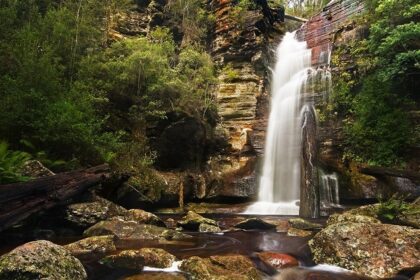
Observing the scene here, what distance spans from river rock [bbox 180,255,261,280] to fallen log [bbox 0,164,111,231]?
13.2ft

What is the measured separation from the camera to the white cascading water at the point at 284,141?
62.8 feet

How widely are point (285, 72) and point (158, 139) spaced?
42.0 ft

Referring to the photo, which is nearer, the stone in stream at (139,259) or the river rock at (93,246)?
the stone in stream at (139,259)

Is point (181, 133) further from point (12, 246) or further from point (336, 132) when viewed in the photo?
point (12, 246)

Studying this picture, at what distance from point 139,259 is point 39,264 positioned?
7.53 feet

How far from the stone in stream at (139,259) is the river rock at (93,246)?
0.72m

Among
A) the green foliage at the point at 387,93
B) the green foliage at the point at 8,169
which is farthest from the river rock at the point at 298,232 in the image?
the green foliage at the point at 387,93

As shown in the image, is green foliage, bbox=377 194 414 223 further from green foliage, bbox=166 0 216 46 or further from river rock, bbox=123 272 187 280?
green foliage, bbox=166 0 216 46

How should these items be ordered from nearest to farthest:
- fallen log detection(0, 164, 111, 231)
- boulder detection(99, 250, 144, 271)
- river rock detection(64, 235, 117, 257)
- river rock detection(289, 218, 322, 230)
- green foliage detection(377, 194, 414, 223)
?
boulder detection(99, 250, 144, 271), fallen log detection(0, 164, 111, 231), river rock detection(64, 235, 117, 257), green foliage detection(377, 194, 414, 223), river rock detection(289, 218, 322, 230)

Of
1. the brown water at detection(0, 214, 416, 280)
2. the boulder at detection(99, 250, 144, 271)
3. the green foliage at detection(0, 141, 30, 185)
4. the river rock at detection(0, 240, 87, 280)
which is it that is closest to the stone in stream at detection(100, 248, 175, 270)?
the boulder at detection(99, 250, 144, 271)

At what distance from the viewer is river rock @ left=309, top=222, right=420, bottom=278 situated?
7078 mm

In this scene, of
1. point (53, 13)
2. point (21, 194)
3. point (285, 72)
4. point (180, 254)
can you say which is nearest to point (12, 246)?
point (21, 194)

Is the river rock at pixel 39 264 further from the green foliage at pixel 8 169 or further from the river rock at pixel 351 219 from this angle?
the river rock at pixel 351 219

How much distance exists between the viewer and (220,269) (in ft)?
22.3
